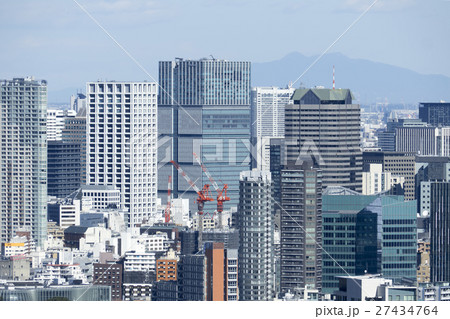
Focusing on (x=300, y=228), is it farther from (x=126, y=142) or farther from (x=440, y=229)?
(x=126, y=142)

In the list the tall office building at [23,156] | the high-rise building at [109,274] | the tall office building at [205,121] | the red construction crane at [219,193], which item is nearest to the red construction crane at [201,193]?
the tall office building at [205,121]

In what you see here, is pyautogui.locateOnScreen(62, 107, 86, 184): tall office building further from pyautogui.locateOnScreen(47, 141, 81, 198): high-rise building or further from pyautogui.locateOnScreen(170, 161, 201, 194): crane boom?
pyautogui.locateOnScreen(170, 161, 201, 194): crane boom

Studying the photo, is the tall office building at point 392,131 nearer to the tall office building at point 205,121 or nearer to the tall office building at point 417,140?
the tall office building at point 417,140

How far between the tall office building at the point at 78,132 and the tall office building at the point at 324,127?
5294mm

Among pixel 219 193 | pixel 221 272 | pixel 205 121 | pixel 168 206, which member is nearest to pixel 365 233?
pixel 219 193

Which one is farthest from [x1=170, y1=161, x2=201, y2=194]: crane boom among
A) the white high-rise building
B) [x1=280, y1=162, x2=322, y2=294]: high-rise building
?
the white high-rise building

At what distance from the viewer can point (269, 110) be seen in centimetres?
2302

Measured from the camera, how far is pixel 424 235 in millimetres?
17188

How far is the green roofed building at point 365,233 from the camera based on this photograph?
16.2 meters

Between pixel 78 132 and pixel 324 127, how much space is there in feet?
21.8

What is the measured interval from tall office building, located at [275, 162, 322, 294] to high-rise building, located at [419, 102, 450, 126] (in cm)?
704

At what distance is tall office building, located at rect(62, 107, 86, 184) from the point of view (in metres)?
26.6

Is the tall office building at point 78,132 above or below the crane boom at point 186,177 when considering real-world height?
above
